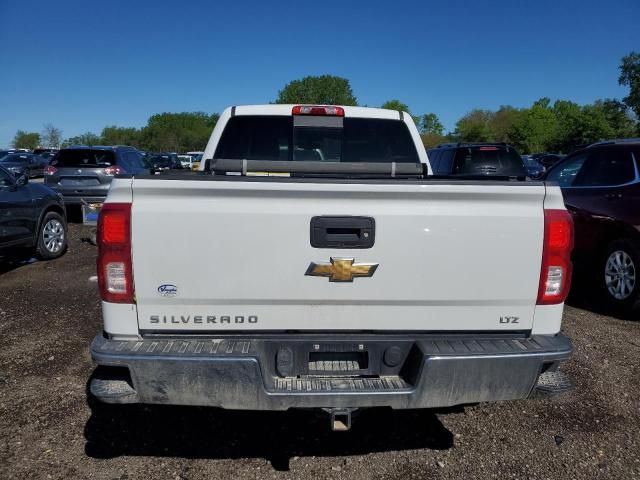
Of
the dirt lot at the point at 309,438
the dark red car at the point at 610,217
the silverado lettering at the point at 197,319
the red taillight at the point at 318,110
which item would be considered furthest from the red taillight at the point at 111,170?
the silverado lettering at the point at 197,319

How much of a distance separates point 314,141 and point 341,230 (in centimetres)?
208

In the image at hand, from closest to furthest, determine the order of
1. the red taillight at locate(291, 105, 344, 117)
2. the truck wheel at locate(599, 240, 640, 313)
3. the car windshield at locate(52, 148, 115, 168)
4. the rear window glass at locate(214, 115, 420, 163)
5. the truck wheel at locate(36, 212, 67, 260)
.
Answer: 1. the red taillight at locate(291, 105, 344, 117)
2. the rear window glass at locate(214, 115, 420, 163)
3. the truck wheel at locate(599, 240, 640, 313)
4. the truck wheel at locate(36, 212, 67, 260)
5. the car windshield at locate(52, 148, 115, 168)

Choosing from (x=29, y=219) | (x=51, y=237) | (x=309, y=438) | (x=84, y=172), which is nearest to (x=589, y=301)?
(x=309, y=438)

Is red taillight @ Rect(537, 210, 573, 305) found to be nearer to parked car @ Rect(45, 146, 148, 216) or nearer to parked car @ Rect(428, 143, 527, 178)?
parked car @ Rect(428, 143, 527, 178)

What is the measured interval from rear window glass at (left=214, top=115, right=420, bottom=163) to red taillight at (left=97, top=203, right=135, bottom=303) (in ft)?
6.49

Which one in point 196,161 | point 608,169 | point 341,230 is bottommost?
point 196,161

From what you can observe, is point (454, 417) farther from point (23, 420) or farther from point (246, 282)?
point (23, 420)

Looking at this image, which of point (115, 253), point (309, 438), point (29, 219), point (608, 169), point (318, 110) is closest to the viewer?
point (115, 253)

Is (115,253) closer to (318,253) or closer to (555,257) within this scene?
(318,253)

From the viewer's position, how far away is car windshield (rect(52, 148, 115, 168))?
1257 cm

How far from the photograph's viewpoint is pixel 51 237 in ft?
28.6

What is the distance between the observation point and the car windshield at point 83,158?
12570 millimetres

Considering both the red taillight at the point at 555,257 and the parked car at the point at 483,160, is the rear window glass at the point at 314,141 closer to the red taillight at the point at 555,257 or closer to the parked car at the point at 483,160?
A: the red taillight at the point at 555,257

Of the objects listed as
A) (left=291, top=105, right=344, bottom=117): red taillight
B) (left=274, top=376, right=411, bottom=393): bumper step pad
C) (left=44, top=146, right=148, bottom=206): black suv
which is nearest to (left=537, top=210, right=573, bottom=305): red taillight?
(left=274, top=376, right=411, bottom=393): bumper step pad
